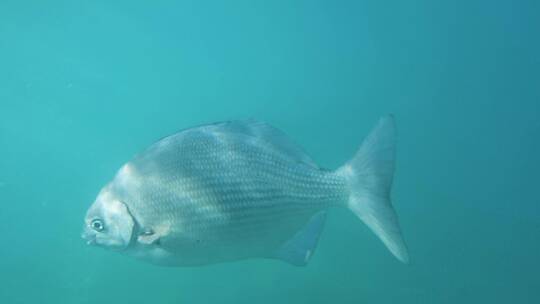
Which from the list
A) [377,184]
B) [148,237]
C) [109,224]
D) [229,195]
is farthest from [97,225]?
[377,184]

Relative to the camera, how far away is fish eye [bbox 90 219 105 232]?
9.15ft

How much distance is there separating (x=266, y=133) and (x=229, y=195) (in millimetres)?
526

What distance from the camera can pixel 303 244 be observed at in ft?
10.5

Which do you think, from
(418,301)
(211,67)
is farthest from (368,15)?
(418,301)

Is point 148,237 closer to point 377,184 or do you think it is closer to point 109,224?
point 109,224

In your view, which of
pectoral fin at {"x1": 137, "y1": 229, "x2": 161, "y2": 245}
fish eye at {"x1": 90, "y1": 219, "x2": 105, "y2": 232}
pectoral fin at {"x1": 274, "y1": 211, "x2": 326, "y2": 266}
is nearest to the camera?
pectoral fin at {"x1": 137, "y1": 229, "x2": 161, "y2": 245}

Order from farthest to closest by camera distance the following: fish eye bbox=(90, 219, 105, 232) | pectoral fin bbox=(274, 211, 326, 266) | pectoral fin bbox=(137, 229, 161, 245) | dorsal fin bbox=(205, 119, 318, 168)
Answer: pectoral fin bbox=(274, 211, 326, 266) < dorsal fin bbox=(205, 119, 318, 168) < fish eye bbox=(90, 219, 105, 232) < pectoral fin bbox=(137, 229, 161, 245)

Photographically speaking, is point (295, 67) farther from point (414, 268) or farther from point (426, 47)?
point (414, 268)

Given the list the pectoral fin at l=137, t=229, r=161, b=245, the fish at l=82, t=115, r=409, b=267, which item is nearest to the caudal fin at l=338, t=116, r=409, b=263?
the fish at l=82, t=115, r=409, b=267

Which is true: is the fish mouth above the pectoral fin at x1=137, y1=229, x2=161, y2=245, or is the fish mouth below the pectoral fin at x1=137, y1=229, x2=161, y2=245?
above

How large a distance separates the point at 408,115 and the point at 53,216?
1627cm

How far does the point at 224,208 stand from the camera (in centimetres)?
279

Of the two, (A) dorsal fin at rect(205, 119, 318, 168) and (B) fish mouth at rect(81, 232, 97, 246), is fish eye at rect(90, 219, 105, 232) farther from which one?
(A) dorsal fin at rect(205, 119, 318, 168)

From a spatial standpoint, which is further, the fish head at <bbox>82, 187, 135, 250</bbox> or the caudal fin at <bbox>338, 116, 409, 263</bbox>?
the caudal fin at <bbox>338, 116, 409, 263</bbox>
